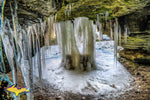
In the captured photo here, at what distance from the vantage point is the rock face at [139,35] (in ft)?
17.0

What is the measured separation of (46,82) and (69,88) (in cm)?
105

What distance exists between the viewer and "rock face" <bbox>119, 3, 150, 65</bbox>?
517cm

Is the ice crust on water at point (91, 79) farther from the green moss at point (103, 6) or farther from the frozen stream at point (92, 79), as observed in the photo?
the green moss at point (103, 6)

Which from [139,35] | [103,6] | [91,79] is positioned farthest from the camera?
[139,35]

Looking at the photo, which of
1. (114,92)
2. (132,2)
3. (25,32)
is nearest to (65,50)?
(25,32)

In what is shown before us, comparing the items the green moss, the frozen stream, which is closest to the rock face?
the green moss

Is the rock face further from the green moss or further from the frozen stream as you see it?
the frozen stream

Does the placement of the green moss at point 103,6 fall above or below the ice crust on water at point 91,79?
above

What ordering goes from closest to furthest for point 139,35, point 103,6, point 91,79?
1. point 103,6
2. point 91,79
3. point 139,35

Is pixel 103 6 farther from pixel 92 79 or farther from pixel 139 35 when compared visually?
pixel 92 79

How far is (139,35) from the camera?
5.57m

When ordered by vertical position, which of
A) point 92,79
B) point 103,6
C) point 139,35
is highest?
point 103,6

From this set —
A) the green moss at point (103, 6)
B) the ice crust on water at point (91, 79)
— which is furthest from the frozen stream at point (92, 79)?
the green moss at point (103, 6)

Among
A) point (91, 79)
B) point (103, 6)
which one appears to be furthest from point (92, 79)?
point (103, 6)
